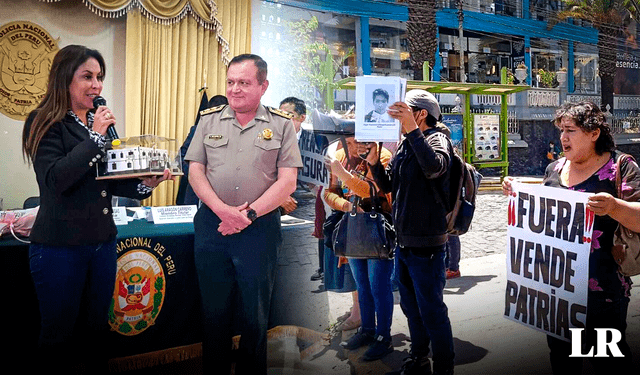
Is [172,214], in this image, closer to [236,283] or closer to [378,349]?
[236,283]

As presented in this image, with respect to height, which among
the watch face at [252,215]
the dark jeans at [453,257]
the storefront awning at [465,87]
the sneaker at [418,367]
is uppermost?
the storefront awning at [465,87]

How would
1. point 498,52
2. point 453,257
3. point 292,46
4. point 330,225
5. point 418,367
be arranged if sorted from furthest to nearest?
point 453,257, point 498,52, point 330,225, point 292,46, point 418,367

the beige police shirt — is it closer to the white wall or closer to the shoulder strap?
the white wall

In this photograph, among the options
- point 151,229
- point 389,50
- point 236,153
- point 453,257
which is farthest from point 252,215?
point 453,257

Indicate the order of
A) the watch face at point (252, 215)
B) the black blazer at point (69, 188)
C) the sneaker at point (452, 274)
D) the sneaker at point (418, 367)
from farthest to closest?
the sneaker at point (452, 274), the sneaker at point (418, 367), the watch face at point (252, 215), the black blazer at point (69, 188)

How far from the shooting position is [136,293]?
2.38 meters

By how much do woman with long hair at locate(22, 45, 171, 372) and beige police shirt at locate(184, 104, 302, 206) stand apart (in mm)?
164

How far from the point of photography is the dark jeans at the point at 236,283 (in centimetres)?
196

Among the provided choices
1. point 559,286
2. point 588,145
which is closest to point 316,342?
point 559,286

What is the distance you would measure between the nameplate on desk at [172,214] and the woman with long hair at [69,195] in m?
0.63

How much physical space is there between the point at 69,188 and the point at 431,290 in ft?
4.56

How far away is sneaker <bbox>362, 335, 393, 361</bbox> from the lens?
2482mm

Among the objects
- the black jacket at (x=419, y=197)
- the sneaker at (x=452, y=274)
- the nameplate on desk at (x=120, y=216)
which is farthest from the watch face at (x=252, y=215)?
the sneaker at (x=452, y=274)

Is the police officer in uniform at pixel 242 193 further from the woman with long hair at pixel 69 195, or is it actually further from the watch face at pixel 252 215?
the woman with long hair at pixel 69 195
